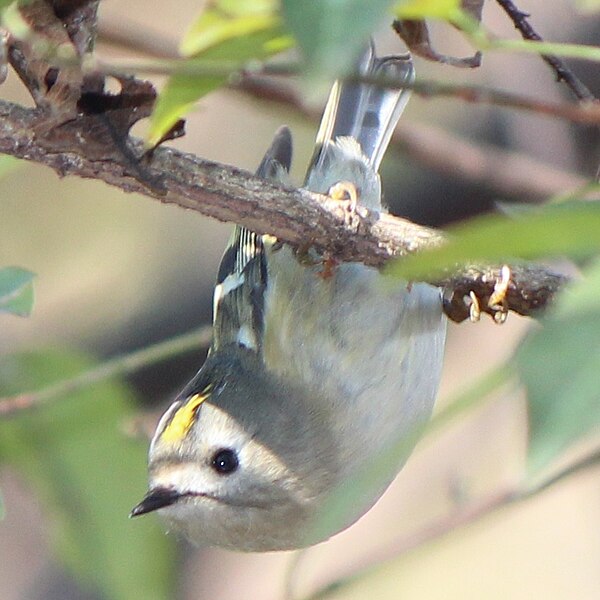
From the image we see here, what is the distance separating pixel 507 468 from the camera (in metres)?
3.47

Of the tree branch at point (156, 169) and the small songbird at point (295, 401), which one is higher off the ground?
the tree branch at point (156, 169)

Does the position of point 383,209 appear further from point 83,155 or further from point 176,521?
point 83,155

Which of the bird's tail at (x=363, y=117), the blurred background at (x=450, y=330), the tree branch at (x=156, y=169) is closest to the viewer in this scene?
the tree branch at (x=156, y=169)

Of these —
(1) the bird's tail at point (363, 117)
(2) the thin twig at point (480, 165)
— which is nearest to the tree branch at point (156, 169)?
(1) the bird's tail at point (363, 117)

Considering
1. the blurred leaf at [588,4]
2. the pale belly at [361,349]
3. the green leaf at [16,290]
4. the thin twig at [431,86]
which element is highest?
the blurred leaf at [588,4]

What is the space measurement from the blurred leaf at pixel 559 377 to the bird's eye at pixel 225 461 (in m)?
1.48

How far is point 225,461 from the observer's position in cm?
192

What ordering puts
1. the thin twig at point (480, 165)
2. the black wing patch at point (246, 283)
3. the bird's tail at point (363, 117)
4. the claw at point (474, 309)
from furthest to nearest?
the thin twig at point (480, 165)
the bird's tail at point (363, 117)
the black wing patch at point (246, 283)
the claw at point (474, 309)

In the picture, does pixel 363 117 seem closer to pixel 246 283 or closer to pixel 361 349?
pixel 246 283

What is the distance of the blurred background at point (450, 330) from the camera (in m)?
3.09

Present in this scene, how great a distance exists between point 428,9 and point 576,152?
2.61m

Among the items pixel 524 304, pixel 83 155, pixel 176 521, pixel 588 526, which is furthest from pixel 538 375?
pixel 588 526

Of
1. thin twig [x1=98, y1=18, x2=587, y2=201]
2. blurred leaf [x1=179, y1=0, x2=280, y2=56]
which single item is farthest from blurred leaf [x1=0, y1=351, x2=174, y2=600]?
blurred leaf [x1=179, y1=0, x2=280, y2=56]

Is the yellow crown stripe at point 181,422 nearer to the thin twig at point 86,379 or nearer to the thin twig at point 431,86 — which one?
the thin twig at point 86,379
